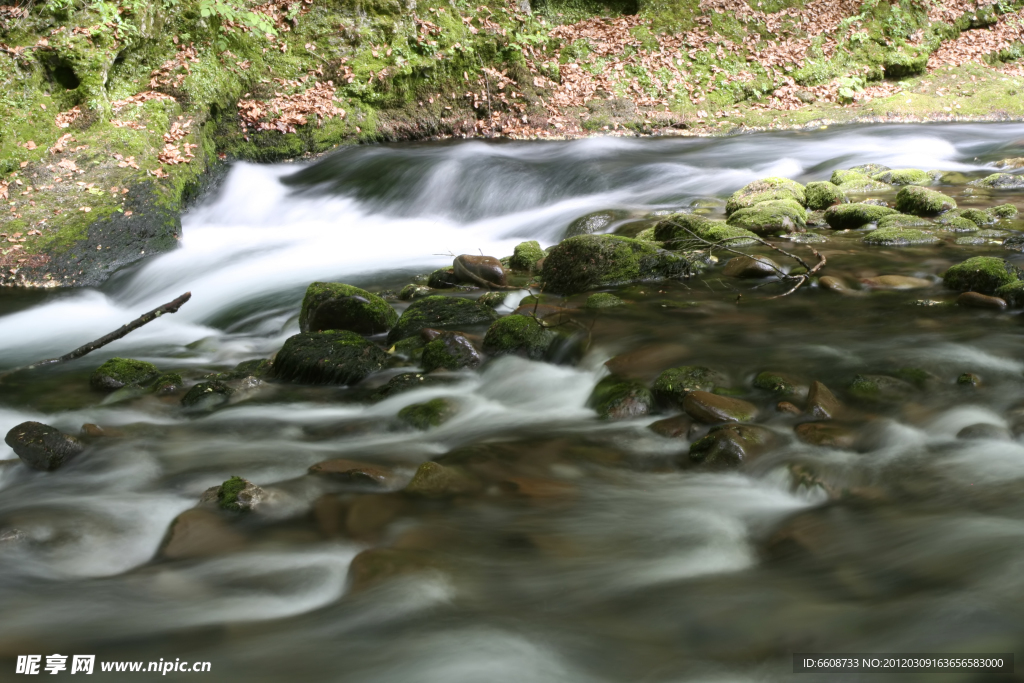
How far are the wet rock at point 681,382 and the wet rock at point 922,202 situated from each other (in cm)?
506

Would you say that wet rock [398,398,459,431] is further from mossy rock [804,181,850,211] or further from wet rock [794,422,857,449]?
mossy rock [804,181,850,211]

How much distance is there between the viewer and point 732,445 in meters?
3.30

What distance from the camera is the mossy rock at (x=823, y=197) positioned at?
848cm

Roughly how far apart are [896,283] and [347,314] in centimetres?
403

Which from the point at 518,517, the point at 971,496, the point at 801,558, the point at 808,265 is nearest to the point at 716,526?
the point at 801,558

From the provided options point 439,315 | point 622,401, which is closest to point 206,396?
point 439,315

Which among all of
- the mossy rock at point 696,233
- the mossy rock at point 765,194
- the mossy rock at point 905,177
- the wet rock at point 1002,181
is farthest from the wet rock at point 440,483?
the wet rock at point 1002,181

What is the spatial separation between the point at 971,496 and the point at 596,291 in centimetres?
343

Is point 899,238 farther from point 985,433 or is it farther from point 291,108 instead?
point 291,108

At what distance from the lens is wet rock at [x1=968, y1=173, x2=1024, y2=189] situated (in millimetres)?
9055

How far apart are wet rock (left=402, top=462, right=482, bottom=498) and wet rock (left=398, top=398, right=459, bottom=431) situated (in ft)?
2.30

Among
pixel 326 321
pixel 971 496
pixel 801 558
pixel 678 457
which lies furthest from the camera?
pixel 326 321

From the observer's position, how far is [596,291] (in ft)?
19.5

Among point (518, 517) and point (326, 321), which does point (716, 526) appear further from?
point (326, 321)
